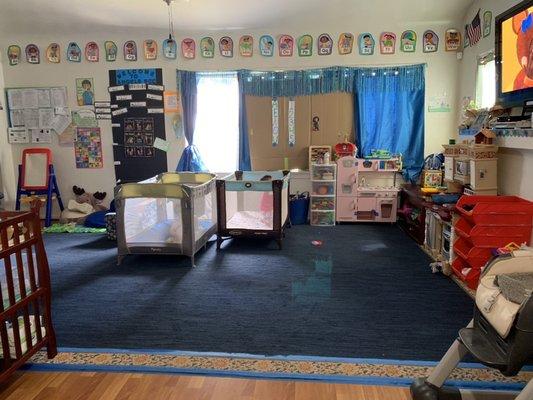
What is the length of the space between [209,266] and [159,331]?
3.97ft

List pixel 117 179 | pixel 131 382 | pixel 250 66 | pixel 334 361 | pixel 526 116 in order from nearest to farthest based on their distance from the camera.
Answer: pixel 131 382
pixel 334 361
pixel 526 116
pixel 250 66
pixel 117 179

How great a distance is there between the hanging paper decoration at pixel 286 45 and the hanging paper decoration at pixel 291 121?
0.56m

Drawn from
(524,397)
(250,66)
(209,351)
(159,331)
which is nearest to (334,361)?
(209,351)

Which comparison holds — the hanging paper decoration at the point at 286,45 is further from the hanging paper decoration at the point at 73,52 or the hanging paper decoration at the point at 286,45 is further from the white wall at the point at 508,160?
the hanging paper decoration at the point at 73,52

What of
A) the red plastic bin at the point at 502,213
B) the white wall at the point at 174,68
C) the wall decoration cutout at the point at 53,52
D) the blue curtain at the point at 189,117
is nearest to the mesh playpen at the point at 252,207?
the blue curtain at the point at 189,117

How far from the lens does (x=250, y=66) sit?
530 cm

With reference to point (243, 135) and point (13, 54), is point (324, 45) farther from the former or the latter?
point (13, 54)

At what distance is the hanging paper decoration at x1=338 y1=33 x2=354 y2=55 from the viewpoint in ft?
16.8

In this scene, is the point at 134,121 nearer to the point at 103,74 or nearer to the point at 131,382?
the point at 103,74

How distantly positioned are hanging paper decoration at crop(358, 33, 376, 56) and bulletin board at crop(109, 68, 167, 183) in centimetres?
257

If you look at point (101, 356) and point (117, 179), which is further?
point (117, 179)

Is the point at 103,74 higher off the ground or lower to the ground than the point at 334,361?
higher

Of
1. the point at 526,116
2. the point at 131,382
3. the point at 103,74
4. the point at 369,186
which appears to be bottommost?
the point at 131,382

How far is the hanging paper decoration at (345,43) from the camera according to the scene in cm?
512
